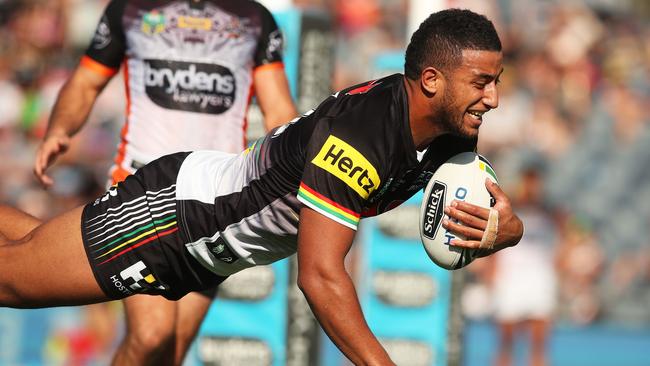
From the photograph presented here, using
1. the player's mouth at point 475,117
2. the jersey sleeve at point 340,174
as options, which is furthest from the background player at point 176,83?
the player's mouth at point 475,117

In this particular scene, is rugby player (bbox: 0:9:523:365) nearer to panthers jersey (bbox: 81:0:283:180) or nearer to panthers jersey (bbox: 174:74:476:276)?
panthers jersey (bbox: 174:74:476:276)

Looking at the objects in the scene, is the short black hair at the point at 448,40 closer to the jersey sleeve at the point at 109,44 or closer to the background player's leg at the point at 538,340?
the jersey sleeve at the point at 109,44

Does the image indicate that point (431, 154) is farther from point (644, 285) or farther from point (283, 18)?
point (644, 285)

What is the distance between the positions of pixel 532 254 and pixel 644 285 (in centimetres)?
339

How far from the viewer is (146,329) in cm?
626

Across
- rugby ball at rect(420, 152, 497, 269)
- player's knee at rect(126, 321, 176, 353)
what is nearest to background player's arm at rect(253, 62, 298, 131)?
player's knee at rect(126, 321, 176, 353)

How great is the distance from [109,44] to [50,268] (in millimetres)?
1747

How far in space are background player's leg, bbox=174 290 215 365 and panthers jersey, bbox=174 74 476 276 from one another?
4.05 feet

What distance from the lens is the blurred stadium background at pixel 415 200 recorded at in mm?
8977

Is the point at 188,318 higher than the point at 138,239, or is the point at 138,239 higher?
the point at 138,239

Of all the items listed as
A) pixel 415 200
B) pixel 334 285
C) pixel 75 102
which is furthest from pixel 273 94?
pixel 415 200

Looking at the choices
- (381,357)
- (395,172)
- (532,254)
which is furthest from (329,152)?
(532,254)

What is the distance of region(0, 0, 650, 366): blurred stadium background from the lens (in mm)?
8977

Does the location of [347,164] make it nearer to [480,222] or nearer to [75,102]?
[480,222]
